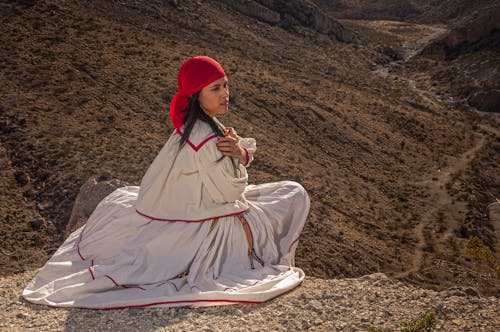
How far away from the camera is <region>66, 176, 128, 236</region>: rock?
19.2 feet

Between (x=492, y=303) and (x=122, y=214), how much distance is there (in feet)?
10.1

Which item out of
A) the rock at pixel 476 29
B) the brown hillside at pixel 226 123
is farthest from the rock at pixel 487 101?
the rock at pixel 476 29

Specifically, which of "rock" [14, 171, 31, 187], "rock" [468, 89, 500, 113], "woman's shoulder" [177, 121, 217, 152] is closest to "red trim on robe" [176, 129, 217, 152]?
"woman's shoulder" [177, 121, 217, 152]

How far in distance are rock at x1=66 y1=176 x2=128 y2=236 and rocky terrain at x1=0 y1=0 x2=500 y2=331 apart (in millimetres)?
768

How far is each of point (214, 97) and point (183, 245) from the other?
3.98 ft

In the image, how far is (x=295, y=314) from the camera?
12.0 ft

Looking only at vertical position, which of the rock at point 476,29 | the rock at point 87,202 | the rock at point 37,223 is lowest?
the rock at point 37,223

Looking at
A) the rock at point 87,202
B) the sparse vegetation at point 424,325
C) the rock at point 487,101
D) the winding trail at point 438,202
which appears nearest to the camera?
the sparse vegetation at point 424,325

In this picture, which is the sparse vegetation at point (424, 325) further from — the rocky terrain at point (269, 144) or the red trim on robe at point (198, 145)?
the red trim on robe at point (198, 145)

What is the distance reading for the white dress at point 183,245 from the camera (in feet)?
12.2

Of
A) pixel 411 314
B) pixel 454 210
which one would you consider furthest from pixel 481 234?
pixel 411 314

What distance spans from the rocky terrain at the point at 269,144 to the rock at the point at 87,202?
2.52 ft

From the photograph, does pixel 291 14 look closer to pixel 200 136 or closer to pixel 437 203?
pixel 437 203

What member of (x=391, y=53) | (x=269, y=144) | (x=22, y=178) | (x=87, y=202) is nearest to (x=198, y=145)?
(x=87, y=202)
